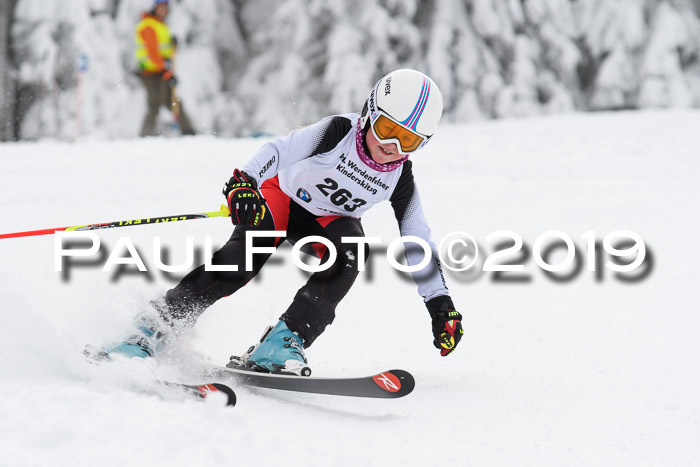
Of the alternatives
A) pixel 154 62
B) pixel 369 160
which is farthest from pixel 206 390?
pixel 154 62

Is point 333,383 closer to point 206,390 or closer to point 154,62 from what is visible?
point 206,390

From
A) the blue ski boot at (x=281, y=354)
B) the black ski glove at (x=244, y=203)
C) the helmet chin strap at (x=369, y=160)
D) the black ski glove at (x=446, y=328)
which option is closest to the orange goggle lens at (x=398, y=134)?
the helmet chin strap at (x=369, y=160)

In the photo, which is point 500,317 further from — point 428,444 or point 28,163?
point 28,163

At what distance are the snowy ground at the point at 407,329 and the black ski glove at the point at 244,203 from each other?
636 millimetres

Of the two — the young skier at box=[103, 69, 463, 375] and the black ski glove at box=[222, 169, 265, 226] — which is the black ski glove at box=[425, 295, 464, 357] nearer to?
the young skier at box=[103, 69, 463, 375]

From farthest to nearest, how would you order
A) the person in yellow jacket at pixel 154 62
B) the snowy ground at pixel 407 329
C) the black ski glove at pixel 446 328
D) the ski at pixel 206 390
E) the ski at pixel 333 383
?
the person in yellow jacket at pixel 154 62 → the black ski glove at pixel 446 328 → the ski at pixel 333 383 → the ski at pixel 206 390 → the snowy ground at pixel 407 329

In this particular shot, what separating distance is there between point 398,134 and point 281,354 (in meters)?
0.99

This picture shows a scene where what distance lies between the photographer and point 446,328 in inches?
122

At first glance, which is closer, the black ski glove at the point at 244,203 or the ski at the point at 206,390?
the ski at the point at 206,390

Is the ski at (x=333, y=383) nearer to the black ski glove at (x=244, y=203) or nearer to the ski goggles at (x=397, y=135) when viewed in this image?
the black ski glove at (x=244, y=203)

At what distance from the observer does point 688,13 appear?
49.9ft

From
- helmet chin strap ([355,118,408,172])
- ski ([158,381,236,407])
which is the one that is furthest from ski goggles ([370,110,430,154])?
ski ([158,381,236,407])

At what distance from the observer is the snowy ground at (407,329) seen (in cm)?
200

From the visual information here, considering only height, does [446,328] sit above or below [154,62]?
above
